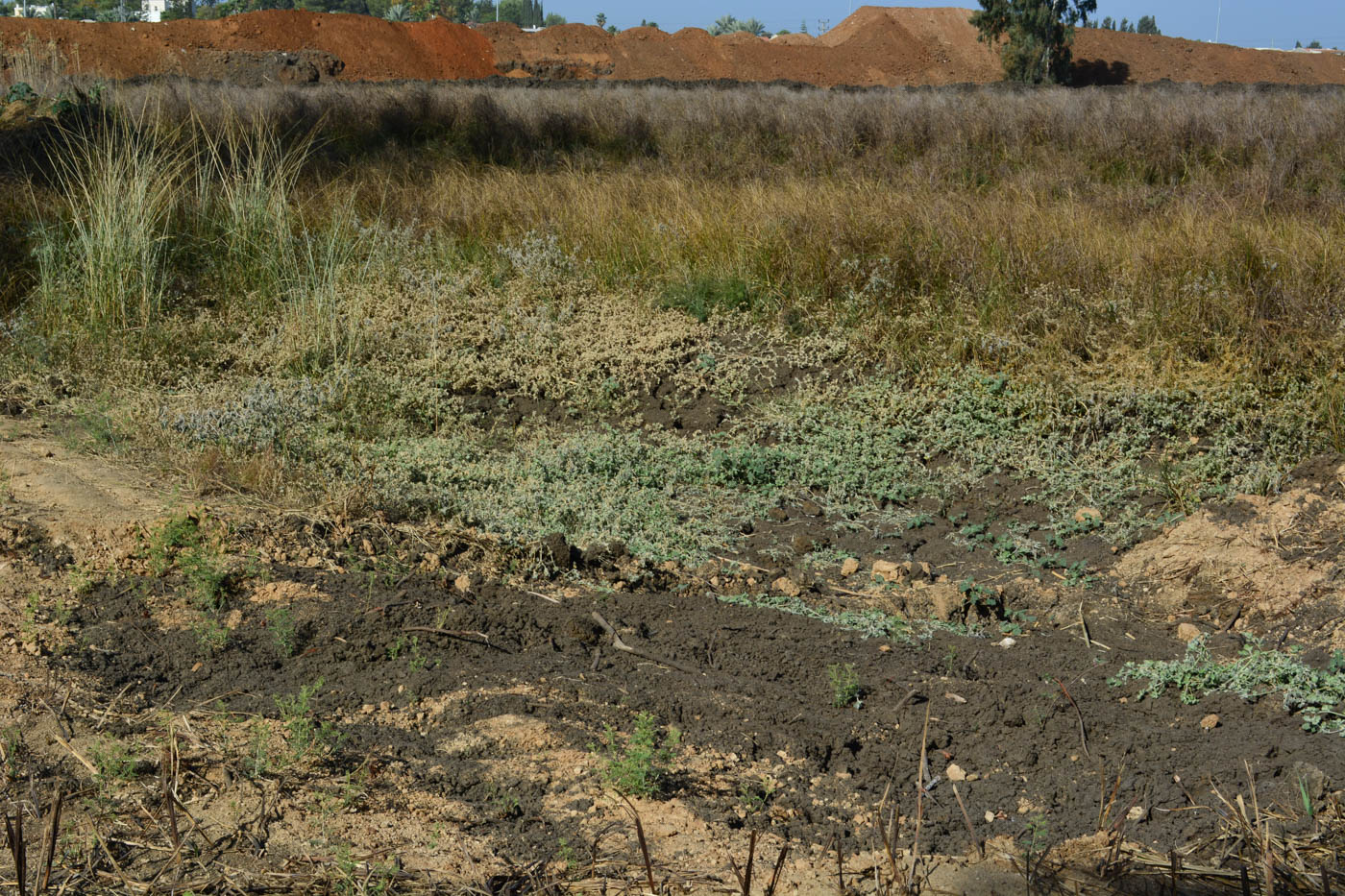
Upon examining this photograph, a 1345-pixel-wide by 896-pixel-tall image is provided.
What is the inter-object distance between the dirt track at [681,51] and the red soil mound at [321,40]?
0.12ft

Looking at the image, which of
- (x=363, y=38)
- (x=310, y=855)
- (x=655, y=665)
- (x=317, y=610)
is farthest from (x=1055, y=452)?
(x=363, y=38)

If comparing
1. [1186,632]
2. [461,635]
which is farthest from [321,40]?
[1186,632]

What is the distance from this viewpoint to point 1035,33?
29.9 metres

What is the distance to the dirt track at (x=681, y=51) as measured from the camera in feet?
101

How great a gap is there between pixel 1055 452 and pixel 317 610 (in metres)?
3.14

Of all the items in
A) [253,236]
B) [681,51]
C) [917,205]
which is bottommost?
[253,236]

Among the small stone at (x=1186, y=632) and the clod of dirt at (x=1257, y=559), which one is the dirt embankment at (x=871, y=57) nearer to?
the clod of dirt at (x=1257, y=559)

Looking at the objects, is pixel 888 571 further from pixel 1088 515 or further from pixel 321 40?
pixel 321 40

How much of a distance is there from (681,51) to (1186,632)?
3350 centimetres

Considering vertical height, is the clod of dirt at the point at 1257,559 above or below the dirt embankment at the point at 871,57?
below

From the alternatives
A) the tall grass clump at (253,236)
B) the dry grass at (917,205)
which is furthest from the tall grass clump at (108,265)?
the dry grass at (917,205)

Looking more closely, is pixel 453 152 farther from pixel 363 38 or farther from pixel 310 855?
pixel 363 38

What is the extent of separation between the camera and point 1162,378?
188 inches

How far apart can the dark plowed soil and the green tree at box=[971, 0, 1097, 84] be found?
97.2 feet
